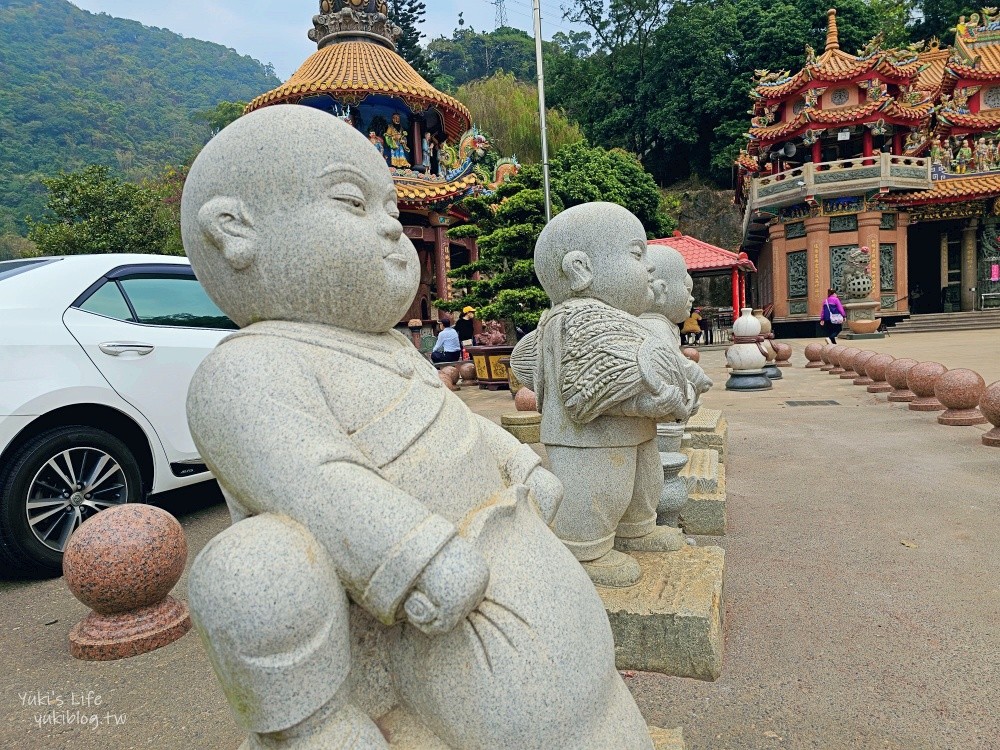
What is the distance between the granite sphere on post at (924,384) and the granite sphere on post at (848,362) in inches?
103

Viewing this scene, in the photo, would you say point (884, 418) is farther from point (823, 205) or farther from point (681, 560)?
point (823, 205)

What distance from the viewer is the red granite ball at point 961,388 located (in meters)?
6.09

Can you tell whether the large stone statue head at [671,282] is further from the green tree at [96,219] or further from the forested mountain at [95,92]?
the forested mountain at [95,92]

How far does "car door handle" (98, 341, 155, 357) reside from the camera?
143 inches

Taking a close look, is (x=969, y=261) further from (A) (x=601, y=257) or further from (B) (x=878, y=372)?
(A) (x=601, y=257)

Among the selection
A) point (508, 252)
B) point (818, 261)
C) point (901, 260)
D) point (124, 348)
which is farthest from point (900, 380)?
point (901, 260)

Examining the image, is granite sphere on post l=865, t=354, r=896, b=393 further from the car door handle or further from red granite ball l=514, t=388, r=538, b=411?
the car door handle

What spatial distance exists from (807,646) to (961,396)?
4.87m

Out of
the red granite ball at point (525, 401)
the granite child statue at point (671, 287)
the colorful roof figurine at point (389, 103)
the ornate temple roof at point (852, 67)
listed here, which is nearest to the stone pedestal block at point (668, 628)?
the granite child statue at point (671, 287)

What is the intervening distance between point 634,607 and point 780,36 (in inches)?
1225

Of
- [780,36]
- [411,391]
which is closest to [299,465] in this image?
[411,391]

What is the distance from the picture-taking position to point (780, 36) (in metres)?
27.3

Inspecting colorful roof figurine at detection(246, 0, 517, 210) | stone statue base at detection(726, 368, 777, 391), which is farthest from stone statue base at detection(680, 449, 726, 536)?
colorful roof figurine at detection(246, 0, 517, 210)

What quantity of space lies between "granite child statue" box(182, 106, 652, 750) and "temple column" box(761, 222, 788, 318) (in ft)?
70.6
